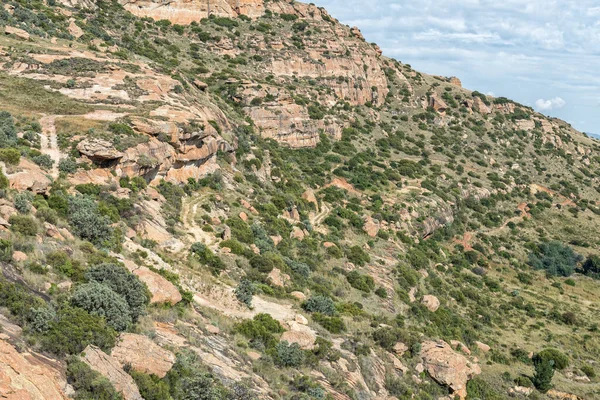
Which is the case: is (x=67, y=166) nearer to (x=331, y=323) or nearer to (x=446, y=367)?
(x=331, y=323)

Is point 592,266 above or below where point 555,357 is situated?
above

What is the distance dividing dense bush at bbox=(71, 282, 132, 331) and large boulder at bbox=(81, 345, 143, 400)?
1.74 metres

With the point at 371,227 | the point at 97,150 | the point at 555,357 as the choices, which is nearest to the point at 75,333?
the point at 97,150

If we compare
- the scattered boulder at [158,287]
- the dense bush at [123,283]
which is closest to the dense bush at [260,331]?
the scattered boulder at [158,287]

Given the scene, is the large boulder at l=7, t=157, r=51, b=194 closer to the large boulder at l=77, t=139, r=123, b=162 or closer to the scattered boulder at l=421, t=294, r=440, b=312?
the large boulder at l=77, t=139, r=123, b=162

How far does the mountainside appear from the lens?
15.9m

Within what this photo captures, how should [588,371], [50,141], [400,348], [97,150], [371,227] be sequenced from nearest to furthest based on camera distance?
[400,348], [97,150], [50,141], [588,371], [371,227]

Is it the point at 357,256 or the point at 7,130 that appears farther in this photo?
the point at 357,256

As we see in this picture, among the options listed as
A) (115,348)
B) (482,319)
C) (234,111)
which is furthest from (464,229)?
(115,348)

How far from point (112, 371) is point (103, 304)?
292 cm

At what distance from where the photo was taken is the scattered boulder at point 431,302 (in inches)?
1688

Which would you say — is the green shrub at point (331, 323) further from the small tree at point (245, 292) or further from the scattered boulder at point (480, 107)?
the scattered boulder at point (480, 107)

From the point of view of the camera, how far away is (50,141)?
97.9ft

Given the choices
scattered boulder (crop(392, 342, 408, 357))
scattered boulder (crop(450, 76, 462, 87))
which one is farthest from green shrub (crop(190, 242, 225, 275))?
scattered boulder (crop(450, 76, 462, 87))
